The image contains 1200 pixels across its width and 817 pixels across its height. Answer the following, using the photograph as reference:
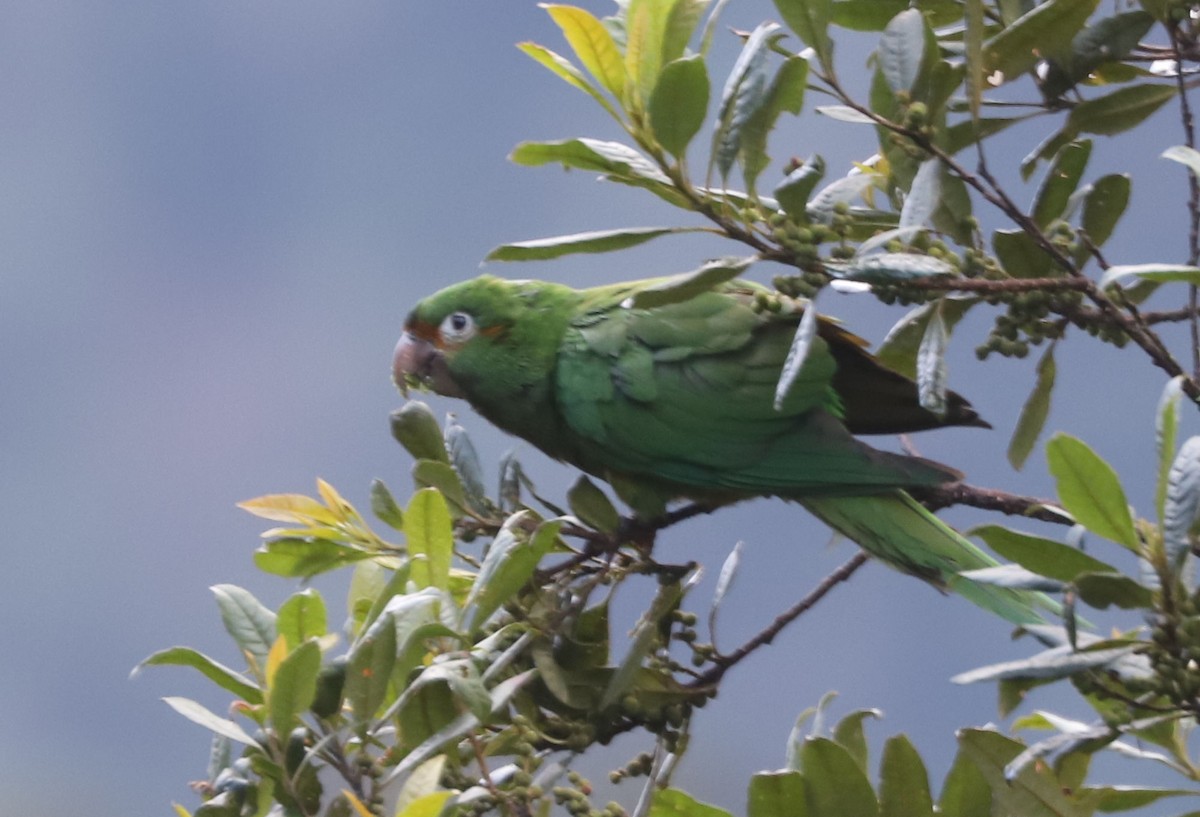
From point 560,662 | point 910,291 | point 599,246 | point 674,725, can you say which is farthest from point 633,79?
point 674,725

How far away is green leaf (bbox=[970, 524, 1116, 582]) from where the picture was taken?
111cm

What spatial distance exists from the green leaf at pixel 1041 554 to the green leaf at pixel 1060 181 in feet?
1.85

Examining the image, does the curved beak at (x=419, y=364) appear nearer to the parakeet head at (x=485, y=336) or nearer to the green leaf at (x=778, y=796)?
the parakeet head at (x=485, y=336)

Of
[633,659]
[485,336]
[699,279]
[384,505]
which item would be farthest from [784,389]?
[485,336]

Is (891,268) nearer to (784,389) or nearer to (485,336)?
(784,389)

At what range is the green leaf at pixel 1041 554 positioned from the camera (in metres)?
1.11

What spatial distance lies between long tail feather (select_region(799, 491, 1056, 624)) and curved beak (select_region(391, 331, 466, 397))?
84 cm

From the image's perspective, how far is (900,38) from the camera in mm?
1369

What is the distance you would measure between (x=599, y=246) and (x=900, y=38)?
410 millimetres

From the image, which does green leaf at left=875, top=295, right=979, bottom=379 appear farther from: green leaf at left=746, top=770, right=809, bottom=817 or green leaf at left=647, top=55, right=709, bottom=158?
green leaf at left=746, top=770, right=809, bottom=817

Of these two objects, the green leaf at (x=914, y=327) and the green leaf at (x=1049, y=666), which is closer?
the green leaf at (x=1049, y=666)

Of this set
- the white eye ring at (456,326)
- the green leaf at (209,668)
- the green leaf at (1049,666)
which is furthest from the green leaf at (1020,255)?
the white eye ring at (456,326)

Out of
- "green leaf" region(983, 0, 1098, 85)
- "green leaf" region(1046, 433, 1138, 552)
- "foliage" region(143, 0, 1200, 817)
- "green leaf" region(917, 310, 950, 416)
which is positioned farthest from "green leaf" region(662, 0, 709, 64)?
"green leaf" region(1046, 433, 1138, 552)

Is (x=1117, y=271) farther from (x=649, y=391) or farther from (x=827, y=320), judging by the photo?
(x=649, y=391)
